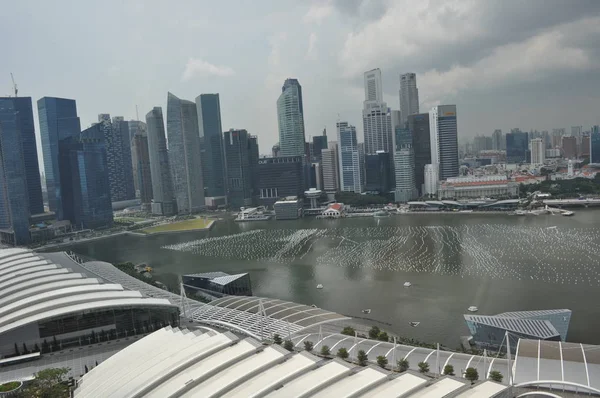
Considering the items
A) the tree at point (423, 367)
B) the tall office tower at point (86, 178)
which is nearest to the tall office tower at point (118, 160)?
the tall office tower at point (86, 178)

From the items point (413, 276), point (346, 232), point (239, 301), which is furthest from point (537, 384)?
point (346, 232)

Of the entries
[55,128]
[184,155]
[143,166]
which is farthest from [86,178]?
[143,166]

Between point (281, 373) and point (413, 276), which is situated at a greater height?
point (281, 373)

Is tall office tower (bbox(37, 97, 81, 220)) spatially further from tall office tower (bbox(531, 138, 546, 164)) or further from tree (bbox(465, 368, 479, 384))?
tall office tower (bbox(531, 138, 546, 164))

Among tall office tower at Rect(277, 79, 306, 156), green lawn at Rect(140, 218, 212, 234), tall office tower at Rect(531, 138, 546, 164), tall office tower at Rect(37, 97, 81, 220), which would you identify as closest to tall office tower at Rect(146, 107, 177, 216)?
tall office tower at Rect(37, 97, 81, 220)

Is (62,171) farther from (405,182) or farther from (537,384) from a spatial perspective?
(537,384)

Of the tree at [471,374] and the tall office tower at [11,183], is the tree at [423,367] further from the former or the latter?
the tall office tower at [11,183]
